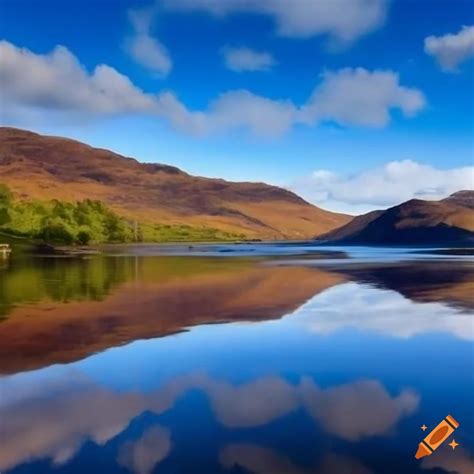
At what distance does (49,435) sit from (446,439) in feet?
20.8

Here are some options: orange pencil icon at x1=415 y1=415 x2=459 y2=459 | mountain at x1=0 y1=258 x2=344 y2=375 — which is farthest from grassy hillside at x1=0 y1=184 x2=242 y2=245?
orange pencil icon at x1=415 y1=415 x2=459 y2=459

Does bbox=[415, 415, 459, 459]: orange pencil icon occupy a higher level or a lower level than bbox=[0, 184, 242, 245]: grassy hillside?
lower

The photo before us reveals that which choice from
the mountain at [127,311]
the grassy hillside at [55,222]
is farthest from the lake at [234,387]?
the grassy hillside at [55,222]

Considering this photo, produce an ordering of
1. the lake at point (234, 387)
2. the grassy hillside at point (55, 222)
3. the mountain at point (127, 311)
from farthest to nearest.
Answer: the grassy hillside at point (55, 222) → the mountain at point (127, 311) → the lake at point (234, 387)

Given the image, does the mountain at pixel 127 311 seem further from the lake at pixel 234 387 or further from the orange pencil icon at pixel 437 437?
the orange pencil icon at pixel 437 437

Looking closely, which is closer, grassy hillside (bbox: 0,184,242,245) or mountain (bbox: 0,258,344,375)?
mountain (bbox: 0,258,344,375)

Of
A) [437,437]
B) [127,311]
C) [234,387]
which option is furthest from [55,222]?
[437,437]

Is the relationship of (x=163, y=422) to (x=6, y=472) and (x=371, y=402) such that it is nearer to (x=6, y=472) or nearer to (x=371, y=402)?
(x=6, y=472)

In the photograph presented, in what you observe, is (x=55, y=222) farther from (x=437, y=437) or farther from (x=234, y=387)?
(x=437, y=437)

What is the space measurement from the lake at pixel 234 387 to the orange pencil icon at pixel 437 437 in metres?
0.13

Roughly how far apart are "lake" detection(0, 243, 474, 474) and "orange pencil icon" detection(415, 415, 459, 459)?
13 cm

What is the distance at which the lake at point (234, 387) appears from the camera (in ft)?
25.6

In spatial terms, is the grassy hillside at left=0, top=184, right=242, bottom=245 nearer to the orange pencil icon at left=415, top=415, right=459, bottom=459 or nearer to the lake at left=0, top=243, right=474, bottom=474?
the lake at left=0, top=243, right=474, bottom=474

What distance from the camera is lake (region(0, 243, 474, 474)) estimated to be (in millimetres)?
7816
